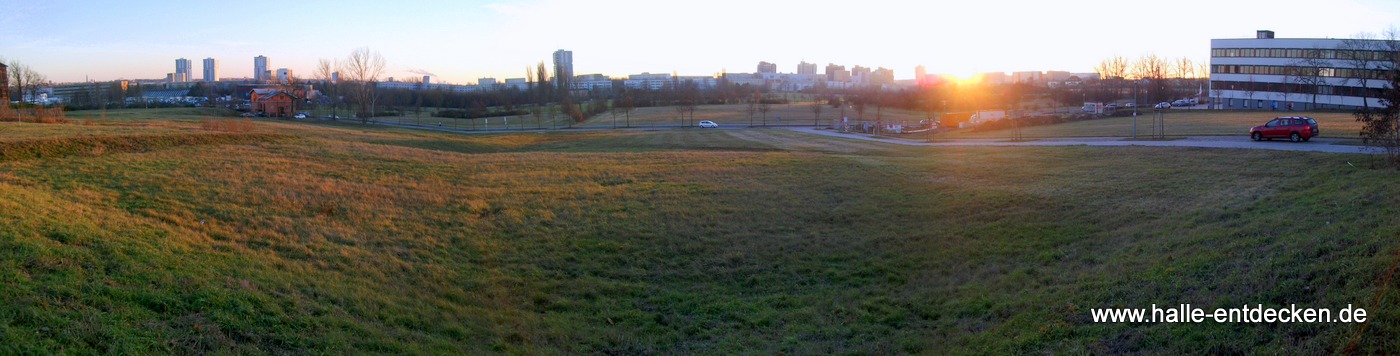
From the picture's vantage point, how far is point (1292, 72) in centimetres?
7994

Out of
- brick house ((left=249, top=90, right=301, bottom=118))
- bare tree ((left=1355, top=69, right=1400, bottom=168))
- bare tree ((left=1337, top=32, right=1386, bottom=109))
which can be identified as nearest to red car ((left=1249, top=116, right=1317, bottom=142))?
bare tree ((left=1355, top=69, right=1400, bottom=168))

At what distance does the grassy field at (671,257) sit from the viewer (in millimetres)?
8641

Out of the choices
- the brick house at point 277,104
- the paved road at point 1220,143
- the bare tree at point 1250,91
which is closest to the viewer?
the paved road at point 1220,143

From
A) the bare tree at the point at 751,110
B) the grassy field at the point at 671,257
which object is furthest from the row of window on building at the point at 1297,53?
the grassy field at the point at 671,257

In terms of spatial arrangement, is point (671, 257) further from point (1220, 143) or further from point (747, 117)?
point (747, 117)

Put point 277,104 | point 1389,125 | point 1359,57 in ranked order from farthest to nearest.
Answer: point 277,104 → point 1359,57 → point 1389,125

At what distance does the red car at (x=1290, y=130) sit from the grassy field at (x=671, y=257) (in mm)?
6598

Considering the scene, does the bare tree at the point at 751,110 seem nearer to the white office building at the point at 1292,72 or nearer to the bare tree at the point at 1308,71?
the white office building at the point at 1292,72

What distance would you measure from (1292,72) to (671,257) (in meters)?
88.4

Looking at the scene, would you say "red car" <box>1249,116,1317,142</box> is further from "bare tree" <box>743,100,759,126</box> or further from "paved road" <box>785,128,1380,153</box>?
"bare tree" <box>743,100,759,126</box>

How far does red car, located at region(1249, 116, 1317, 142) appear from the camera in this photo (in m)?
29.7

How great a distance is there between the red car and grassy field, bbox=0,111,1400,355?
660 cm

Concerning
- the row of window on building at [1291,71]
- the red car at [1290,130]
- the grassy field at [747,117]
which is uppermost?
the row of window on building at [1291,71]

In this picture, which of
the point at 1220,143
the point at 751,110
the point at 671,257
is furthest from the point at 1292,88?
the point at 671,257
